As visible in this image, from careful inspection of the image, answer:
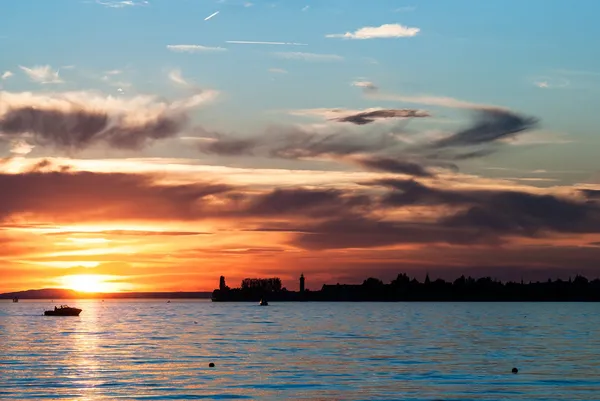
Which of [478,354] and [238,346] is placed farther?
[238,346]

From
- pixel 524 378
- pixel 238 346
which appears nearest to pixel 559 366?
pixel 524 378

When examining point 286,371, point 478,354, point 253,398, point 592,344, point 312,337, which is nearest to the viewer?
point 253,398

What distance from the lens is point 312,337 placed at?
149 m

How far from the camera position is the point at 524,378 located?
82188 mm

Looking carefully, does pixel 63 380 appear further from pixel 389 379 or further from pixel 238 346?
pixel 238 346

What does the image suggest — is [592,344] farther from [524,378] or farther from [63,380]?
[63,380]

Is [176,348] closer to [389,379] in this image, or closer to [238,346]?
[238,346]

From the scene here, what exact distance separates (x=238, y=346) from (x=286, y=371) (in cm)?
3757

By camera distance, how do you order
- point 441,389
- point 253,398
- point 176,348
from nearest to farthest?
point 253,398
point 441,389
point 176,348

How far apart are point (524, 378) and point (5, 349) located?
67.9m

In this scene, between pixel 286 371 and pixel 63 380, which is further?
pixel 286 371

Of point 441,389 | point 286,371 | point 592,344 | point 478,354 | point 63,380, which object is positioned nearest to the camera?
point 441,389

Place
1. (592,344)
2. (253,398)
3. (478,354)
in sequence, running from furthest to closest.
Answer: (592,344) → (478,354) → (253,398)

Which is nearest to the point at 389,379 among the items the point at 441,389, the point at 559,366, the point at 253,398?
the point at 441,389
